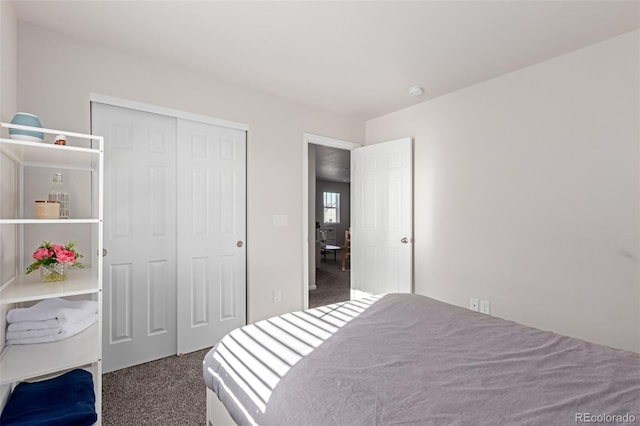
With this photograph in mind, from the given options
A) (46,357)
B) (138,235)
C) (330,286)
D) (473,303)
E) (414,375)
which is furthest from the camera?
(330,286)

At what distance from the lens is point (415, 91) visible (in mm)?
3104

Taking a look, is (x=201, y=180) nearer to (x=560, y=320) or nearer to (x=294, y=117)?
(x=294, y=117)

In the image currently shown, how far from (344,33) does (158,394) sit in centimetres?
276

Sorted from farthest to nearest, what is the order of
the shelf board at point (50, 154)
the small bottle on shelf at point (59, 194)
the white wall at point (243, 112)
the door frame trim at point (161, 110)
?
the door frame trim at point (161, 110) → the white wall at point (243, 112) → the small bottle on shelf at point (59, 194) → the shelf board at point (50, 154)

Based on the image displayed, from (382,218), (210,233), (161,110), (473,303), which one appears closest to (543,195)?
(473,303)

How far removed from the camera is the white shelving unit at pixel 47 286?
145 centimetres

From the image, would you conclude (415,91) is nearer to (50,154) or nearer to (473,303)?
(473,303)

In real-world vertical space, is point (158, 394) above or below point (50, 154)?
below

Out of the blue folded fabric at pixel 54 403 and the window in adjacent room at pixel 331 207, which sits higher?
the window in adjacent room at pixel 331 207

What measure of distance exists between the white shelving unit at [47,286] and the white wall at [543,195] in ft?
9.51

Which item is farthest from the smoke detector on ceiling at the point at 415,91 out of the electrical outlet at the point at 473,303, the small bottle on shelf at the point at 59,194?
the small bottle on shelf at the point at 59,194

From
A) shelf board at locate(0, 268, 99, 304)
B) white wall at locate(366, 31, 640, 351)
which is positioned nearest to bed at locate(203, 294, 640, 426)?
shelf board at locate(0, 268, 99, 304)

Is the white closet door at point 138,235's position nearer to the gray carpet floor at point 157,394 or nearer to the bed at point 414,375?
the gray carpet floor at point 157,394

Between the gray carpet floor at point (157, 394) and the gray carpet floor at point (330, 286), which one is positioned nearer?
the gray carpet floor at point (157, 394)
